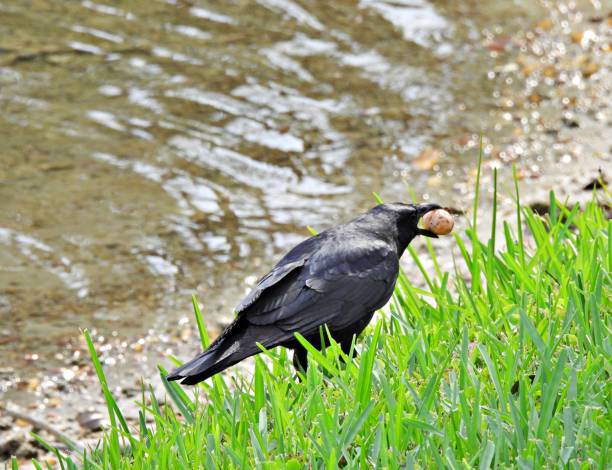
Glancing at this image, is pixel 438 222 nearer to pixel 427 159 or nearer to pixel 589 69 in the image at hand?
pixel 427 159

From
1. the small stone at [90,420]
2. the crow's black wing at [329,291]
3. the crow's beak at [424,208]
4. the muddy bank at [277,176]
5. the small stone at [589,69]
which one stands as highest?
the small stone at [589,69]

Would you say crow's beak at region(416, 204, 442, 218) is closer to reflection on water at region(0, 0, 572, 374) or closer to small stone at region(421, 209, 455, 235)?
small stone at region(421, 209, 455, 235)

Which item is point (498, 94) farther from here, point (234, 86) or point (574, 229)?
point (574, 229)

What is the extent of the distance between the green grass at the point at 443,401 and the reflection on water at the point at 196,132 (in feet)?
6.49

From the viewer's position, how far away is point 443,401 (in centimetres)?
270

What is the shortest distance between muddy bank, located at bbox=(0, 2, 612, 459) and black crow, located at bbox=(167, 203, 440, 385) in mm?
1001

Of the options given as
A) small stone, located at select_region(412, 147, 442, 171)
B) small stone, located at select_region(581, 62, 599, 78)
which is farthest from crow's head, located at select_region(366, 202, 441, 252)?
small stone, located at select_region(581, 62, 599, 78)

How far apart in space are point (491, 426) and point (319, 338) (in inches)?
35.9

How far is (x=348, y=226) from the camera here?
3.49 m

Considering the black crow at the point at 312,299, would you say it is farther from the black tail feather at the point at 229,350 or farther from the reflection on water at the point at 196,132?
the reflection on water at the point at 196,132

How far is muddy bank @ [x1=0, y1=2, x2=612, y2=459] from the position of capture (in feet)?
15.4

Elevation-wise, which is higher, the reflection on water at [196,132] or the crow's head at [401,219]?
the crow's head at [401,219]

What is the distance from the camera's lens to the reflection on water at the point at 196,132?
537 cm

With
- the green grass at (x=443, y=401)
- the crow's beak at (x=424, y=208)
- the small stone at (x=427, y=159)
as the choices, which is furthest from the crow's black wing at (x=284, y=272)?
the small stone at (x=427, y=159)
